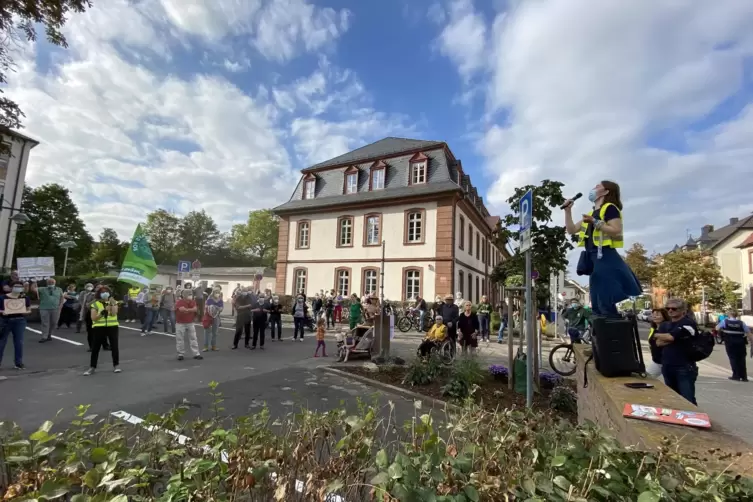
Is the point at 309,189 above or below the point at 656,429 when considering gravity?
above

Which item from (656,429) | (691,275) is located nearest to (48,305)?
(656,429)

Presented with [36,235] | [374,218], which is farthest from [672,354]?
[36,235]

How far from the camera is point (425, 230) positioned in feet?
79.7

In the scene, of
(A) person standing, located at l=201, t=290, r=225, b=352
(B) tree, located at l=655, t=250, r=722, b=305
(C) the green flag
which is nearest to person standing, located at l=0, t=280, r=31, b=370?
(A) person standing, located at l=201, t=290, r=225, b=352

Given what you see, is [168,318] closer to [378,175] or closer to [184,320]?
[184,320]

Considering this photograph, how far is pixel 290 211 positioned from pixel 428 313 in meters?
13.8

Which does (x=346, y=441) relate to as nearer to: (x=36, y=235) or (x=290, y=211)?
(x=290, y=211)

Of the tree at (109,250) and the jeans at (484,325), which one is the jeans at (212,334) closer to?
the jeans at (484,325)

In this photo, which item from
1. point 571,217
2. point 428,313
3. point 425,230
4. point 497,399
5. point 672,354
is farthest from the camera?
point 425,230

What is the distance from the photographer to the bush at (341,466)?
1345 mm

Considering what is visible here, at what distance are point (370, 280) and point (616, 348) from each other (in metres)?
22.5

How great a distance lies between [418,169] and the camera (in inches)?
1016

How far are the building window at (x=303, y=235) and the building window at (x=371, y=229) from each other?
458 centimetres

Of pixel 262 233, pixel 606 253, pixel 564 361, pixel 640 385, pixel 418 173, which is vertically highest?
pixel 262 233
